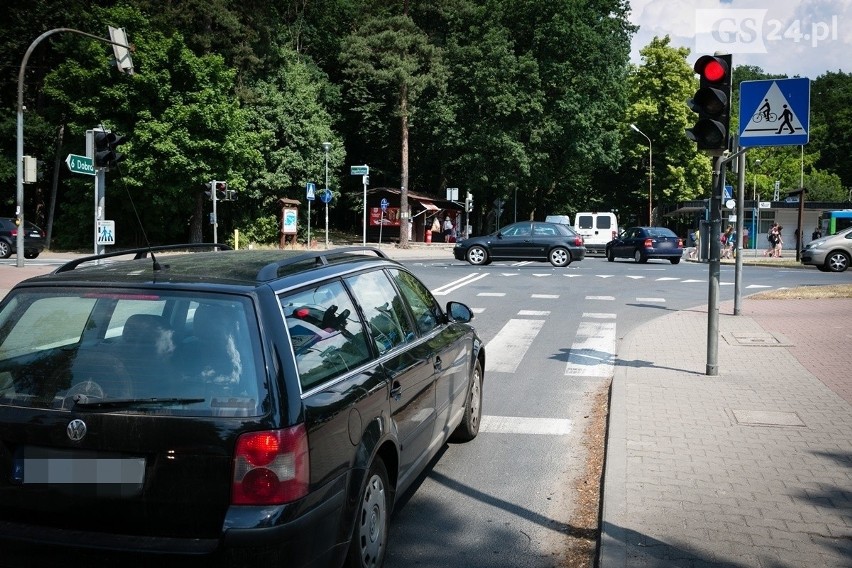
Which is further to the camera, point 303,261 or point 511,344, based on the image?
point 511,344

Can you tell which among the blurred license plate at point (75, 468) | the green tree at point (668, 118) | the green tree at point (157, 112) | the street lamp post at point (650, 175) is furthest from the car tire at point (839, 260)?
the green tree at point (668, 118)

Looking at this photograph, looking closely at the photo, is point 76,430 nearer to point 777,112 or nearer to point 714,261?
point 714,261

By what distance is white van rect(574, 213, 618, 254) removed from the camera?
42906 mm

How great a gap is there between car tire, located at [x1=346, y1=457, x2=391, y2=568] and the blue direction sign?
20.8 feet

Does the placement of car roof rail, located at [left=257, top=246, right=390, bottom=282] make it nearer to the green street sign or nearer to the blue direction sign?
the blue direction sign

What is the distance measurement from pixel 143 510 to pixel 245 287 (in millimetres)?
931

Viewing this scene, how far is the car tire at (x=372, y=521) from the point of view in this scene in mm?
3537

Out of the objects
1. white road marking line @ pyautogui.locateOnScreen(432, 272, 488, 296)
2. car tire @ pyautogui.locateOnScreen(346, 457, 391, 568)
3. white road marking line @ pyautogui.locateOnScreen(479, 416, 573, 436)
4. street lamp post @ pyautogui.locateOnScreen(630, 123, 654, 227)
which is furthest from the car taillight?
street lamp post @ pyautogui.locateOnScreen(630, 123, 654, 227)

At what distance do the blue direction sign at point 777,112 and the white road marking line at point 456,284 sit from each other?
10337 millimetres

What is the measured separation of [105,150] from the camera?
41.3 feet

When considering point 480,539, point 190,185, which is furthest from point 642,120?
point 480,539

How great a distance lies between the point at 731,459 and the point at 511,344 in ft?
20.0

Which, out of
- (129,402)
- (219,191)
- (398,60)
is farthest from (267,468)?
(398,60)

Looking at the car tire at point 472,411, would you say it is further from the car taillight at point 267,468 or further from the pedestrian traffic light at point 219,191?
the pedestrian traffic light at point 219,191
